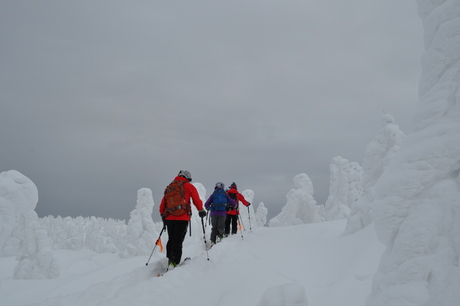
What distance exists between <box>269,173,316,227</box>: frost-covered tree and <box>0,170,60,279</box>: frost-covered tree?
97.0 ft

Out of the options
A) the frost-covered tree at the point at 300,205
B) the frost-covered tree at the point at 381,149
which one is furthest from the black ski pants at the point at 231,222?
the frost-covered tree at the point at 300,205

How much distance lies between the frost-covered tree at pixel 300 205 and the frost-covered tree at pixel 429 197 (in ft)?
130

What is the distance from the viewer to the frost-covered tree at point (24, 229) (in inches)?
957

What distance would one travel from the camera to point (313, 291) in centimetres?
833

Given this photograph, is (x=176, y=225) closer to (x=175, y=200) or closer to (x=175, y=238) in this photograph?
(x=175, y=238)

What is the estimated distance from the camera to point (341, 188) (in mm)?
42406

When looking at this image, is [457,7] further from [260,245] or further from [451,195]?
[260,245]

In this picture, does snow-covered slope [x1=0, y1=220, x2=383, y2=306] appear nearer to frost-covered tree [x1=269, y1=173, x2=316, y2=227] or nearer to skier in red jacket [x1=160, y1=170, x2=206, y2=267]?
skier in red jacket [x1=160, y1=170, x2=206, y2=267]

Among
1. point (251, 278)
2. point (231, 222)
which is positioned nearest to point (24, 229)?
point (231, 222)

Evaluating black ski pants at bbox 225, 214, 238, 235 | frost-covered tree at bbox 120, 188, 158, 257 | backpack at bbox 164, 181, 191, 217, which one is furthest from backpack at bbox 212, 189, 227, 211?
frost-covered tree at bbox 120, 188, 158, 257

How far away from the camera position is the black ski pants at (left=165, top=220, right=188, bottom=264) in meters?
8.39

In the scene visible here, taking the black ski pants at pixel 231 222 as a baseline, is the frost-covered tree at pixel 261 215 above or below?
below

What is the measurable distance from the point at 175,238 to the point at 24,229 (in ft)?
74.5

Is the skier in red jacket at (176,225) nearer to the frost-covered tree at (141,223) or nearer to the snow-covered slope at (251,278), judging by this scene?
the snow-covered slope at (251,278)
